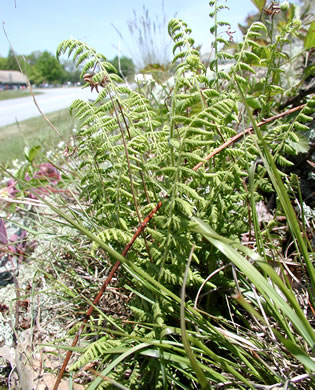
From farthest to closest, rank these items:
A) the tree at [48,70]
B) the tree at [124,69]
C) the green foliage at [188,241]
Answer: the tree at [48,70] → the tree at [124,69] → the green foliage at [188,241]

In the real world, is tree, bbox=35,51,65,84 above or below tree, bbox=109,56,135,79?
above

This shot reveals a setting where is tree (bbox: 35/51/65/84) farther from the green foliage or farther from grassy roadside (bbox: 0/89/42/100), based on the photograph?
the green foliage

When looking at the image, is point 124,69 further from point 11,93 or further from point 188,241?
point 11,93

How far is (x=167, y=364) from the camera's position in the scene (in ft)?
2.35

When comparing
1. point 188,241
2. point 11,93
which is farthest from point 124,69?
point 11,93

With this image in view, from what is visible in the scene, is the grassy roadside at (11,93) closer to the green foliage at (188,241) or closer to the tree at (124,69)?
the tree at (124,69)

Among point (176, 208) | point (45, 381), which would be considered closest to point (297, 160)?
point (176, 208)

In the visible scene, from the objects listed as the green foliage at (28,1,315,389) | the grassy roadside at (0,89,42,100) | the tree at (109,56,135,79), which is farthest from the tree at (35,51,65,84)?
the green foliage at (28,1,315,389)

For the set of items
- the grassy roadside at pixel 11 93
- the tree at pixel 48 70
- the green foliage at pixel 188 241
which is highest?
the tree at pixel 48 70

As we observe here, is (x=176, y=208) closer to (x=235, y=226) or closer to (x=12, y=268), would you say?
(x=235, y=226)

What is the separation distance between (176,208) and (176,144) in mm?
160

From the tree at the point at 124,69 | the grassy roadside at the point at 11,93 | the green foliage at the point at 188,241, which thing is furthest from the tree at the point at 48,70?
the green foliage at the point at 188,241

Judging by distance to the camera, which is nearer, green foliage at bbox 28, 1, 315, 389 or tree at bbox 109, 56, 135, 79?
green foliage at bbox 28, 1, 315, 389

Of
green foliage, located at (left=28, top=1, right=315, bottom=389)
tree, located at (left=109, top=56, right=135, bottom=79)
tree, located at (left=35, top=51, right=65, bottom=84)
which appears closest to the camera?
green foliage, located at (left=28, top=1, right=315, bottom=389)
